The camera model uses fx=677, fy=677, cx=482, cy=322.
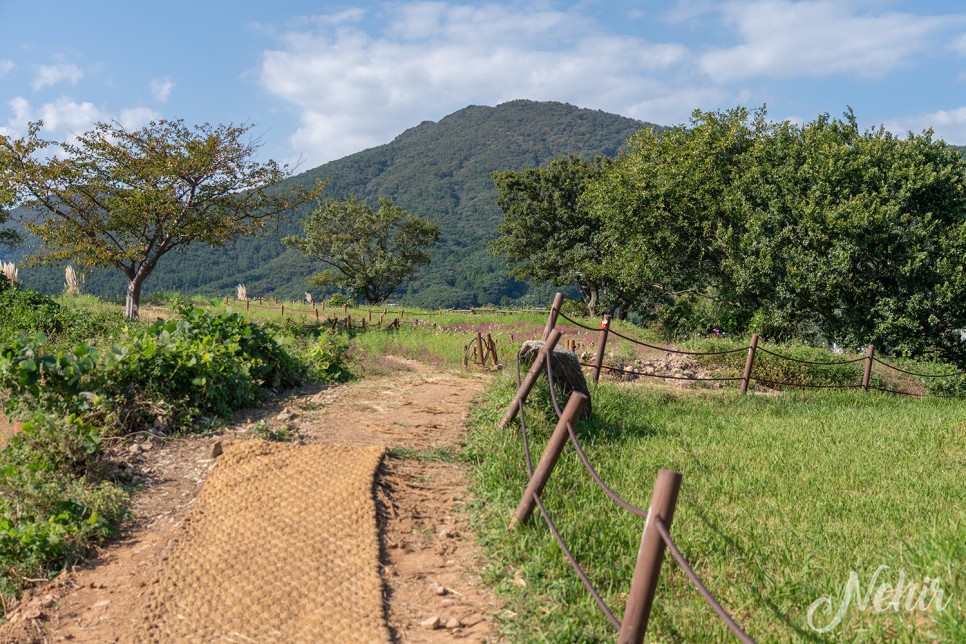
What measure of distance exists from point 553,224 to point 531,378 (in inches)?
1227

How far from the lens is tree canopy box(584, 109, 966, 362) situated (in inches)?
625

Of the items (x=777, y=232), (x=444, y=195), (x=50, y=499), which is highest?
(x=444, y=195)

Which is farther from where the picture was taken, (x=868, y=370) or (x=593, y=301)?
(x=593, y=301)

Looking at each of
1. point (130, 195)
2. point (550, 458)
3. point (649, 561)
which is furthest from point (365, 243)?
point (649, 561)

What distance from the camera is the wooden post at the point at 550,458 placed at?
14.8 ft

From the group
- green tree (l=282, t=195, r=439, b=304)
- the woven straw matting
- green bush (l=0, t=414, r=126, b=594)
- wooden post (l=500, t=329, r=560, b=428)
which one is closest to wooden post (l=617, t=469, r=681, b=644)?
the woven straw matting

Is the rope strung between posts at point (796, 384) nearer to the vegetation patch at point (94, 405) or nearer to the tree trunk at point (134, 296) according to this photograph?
the vegetation patch at point (94, 405)

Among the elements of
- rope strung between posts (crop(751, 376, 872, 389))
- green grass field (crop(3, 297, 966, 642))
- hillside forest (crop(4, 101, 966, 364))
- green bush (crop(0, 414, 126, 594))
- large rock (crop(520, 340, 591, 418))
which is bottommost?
rope strung between posts (crop(751, 376, 872, 389))

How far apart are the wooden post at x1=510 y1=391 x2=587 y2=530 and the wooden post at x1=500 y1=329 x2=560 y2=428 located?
1.84 metres

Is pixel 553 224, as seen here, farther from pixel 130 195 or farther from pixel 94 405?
pixel 94 405

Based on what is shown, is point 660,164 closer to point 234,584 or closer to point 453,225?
point 234,584

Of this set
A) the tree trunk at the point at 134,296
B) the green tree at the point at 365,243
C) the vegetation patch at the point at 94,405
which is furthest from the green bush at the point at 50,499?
the green tree at the point at 365,243

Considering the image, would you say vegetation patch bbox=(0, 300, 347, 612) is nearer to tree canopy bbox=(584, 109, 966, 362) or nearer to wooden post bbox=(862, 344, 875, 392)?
wooden post bbox=(862, 344, 875, 392)

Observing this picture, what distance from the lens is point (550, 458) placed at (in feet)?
15.1
